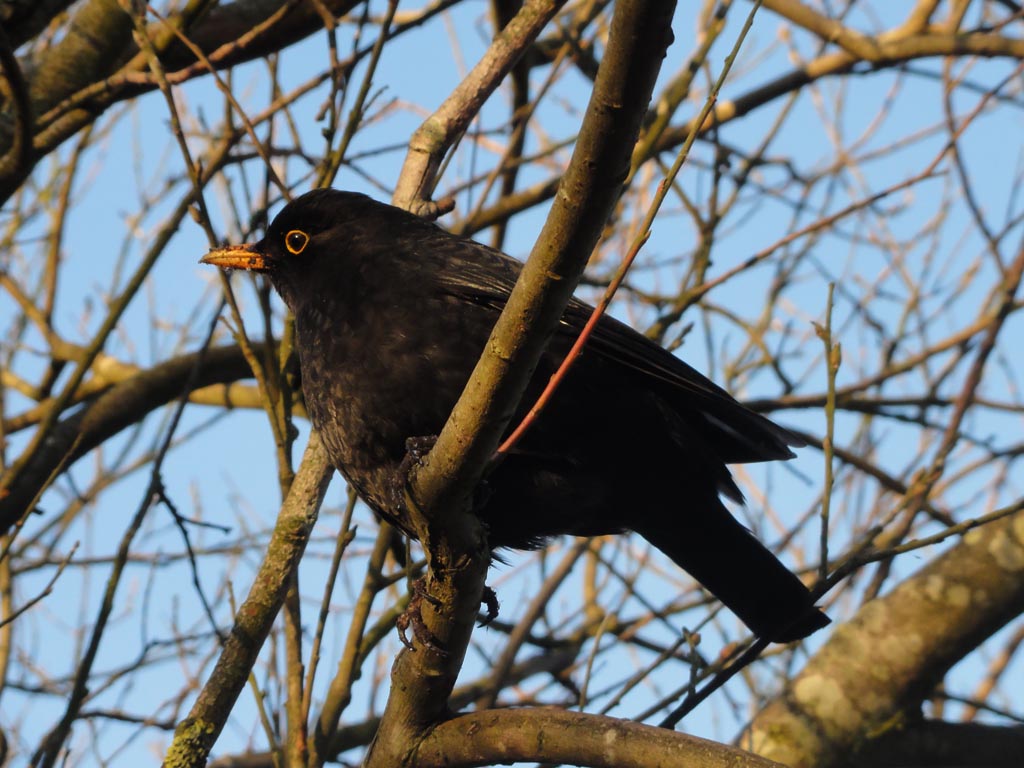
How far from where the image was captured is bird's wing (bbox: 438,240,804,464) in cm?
349

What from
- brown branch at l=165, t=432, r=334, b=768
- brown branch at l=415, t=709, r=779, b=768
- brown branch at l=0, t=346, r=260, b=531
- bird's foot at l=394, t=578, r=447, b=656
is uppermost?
brown branch at l=0, t=346, r=260, b=531

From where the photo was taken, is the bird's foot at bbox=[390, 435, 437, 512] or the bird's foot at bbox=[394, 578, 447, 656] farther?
the bird's foot at bbox=[390, 435, 437, 512]

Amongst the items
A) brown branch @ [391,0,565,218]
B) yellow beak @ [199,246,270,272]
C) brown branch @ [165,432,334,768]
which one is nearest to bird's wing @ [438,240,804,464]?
brown branch @ [391,0,565,218]

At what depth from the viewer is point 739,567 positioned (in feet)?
12.8

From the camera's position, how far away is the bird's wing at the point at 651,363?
3.49 meters

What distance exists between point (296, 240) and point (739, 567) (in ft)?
6.54

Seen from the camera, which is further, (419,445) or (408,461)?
(419,445)

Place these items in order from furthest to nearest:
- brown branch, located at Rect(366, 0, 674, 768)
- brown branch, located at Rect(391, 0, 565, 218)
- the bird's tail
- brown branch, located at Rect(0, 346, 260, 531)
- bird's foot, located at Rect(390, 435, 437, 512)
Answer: brown branch, located at Rect(0, 346, 260, 531) < brown branch, located at Rect(391, 0, 565, 218) < the bird's tail < bird's foot, located at Rect(390, 435, 437, 512) < brown branch, located at Rect(366, 0, 674, 768)

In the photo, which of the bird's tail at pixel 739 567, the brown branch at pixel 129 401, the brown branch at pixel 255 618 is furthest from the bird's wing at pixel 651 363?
the brown branch at pixel 129 401

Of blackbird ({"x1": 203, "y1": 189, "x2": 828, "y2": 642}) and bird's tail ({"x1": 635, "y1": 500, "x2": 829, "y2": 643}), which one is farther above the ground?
blackbird ({"x1": 203, "y1": 189, "x2": 828, "y2": 642})

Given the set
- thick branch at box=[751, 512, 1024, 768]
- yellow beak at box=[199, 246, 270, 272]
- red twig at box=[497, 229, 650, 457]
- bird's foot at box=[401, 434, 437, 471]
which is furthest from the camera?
thick branch at box=[751, 512, 1024, 768]

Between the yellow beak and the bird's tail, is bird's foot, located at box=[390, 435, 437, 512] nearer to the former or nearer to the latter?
the bird's tail

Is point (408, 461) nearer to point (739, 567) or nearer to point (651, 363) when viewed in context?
point (651, 363)

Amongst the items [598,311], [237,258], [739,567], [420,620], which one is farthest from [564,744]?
[237,258]
